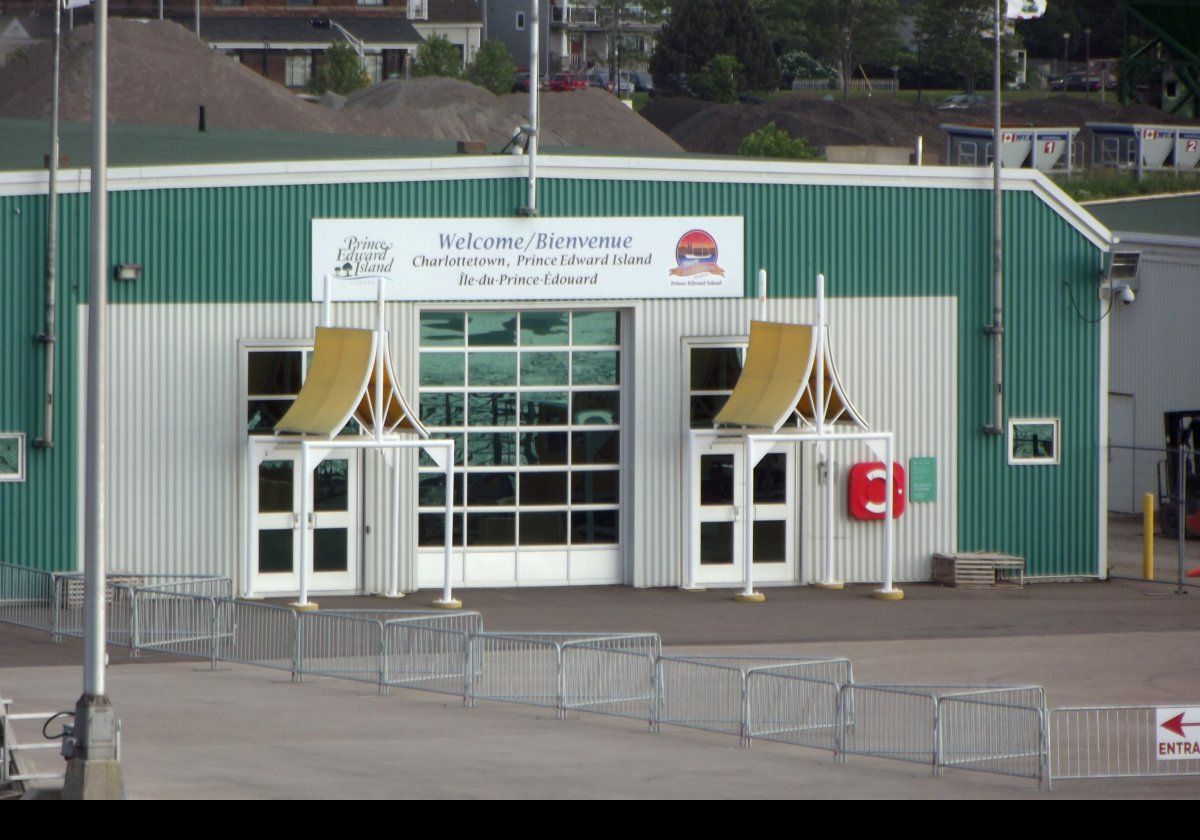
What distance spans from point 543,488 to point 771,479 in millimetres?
3196

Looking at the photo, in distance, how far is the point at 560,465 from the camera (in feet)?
83.8

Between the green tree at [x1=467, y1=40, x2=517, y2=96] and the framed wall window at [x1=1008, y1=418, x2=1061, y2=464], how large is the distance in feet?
231

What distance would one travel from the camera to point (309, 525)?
941 inches

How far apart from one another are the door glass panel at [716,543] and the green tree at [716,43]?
259ft

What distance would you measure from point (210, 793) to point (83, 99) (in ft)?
136

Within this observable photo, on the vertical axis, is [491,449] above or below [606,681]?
above

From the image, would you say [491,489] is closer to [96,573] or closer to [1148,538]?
[1148,538]

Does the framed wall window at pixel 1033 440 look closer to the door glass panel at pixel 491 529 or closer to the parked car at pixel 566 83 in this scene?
the door glass panel at pixel 491 529

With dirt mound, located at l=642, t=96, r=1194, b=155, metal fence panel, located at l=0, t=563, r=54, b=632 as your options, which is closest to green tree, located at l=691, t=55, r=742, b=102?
dirt mound, located at l=642, t=96, r=1194, b=155

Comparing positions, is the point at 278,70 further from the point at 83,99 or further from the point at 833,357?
the point at 833,357

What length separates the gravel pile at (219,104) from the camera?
52.7 meters

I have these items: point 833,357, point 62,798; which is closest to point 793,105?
point 833,357

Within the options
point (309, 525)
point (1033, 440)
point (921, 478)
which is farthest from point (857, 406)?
point (309, 525)

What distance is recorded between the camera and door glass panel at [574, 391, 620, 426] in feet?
84.1
